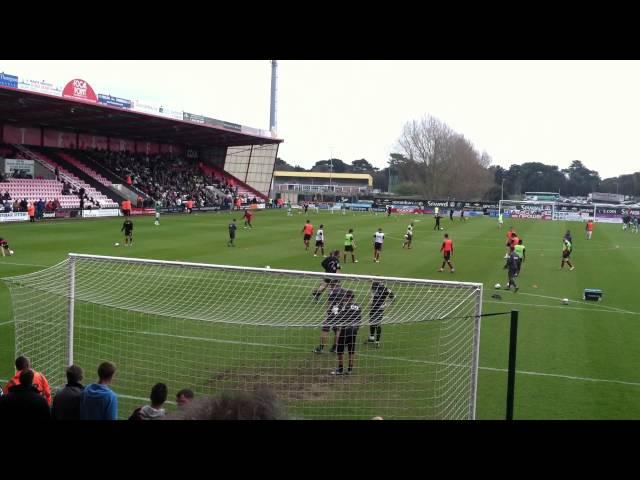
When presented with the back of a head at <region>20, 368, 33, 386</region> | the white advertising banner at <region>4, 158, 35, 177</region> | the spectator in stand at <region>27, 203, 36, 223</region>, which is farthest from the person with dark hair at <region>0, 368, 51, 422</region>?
the white advertising banner at <region>4, 158, 35, 177</region>

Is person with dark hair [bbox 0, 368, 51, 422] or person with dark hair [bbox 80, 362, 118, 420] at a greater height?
person with dark hair [bbox 0, 368, 51, 422]

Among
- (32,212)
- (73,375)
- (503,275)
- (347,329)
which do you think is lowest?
(503,275)

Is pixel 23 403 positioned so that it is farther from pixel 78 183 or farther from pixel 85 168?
pixel 85 168

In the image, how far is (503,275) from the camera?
23.1 m

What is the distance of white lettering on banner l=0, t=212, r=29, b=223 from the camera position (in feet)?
127

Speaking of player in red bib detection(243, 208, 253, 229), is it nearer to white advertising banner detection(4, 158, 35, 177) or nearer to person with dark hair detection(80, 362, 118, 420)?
white advertising banner detection(4, 158, 35, 177)

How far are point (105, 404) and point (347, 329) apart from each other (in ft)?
16.4

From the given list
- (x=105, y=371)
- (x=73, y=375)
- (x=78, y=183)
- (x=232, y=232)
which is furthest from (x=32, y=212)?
(x=105, y=371)

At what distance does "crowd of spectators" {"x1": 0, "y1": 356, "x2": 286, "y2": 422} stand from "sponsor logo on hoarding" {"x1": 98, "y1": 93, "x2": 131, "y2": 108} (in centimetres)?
3993

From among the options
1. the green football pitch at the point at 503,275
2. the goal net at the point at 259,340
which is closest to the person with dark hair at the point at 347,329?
the goal net at the point at 259,340

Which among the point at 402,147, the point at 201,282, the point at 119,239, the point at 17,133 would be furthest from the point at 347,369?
the point at 402,147

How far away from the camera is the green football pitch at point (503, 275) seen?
32.8 ft
